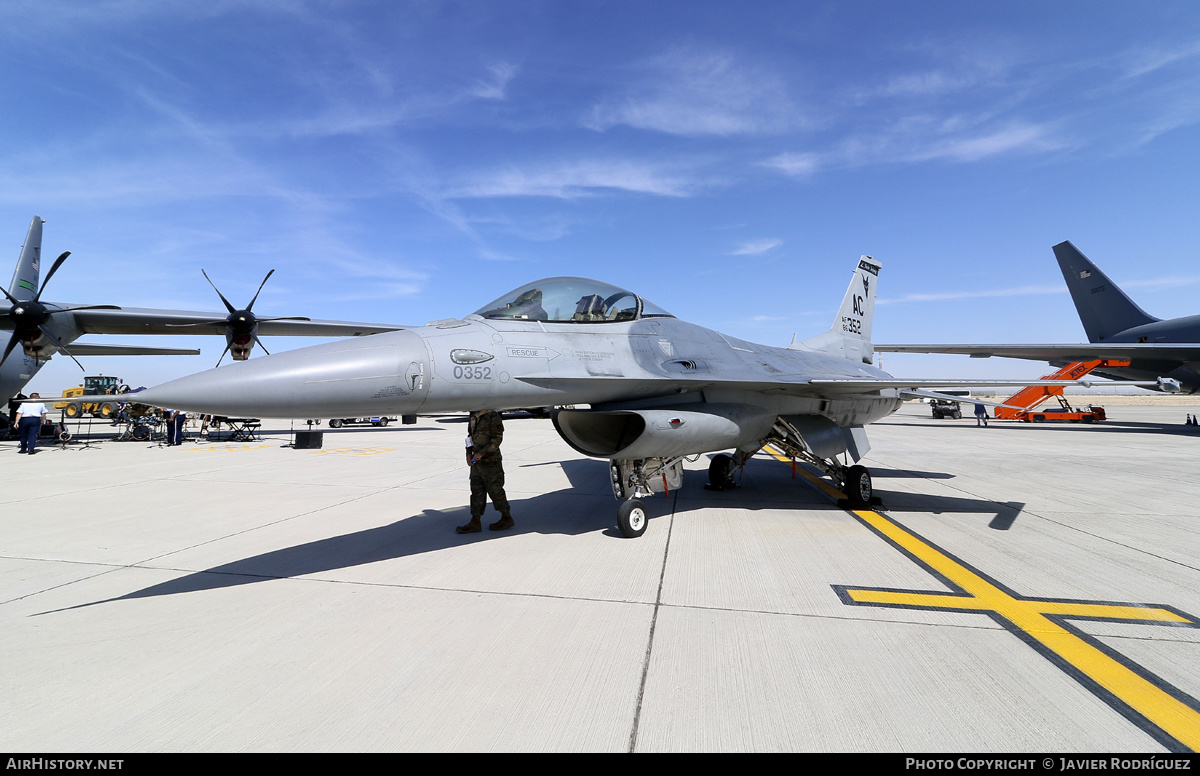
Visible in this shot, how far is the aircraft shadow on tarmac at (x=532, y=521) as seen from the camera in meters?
4.34

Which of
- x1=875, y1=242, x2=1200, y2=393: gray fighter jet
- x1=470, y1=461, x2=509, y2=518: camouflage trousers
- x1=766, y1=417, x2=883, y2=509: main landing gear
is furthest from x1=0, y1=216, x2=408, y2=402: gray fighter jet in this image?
x1=875, y1=242, x2=1200, y2=393: gray fighter jet

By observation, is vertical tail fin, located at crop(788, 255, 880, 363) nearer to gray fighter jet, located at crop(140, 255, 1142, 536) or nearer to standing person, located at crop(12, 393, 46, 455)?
gray fighter jet, located at crop(140, 255, 1142, 536)

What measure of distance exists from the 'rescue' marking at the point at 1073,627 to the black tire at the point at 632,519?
2.05m

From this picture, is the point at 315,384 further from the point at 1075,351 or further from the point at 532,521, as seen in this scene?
the point at 1075,351

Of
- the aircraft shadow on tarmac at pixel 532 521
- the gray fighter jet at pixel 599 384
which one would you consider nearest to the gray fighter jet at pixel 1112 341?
the aircraft shadow on tarmac at pixel 532 521

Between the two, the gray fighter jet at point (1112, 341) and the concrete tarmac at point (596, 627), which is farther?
the gray fighter jet at point (1112, 341)

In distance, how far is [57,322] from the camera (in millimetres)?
13672

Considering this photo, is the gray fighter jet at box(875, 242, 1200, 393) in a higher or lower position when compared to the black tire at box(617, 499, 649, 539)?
higher

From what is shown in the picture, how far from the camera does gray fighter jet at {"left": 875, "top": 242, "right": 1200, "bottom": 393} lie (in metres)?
18.8

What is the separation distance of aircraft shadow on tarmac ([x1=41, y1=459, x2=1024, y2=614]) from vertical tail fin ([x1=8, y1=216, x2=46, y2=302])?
50.1 feet

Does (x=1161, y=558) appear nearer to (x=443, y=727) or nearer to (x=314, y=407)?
(x=443, y=727)

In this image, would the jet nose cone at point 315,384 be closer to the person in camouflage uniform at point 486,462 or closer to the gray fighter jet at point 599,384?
the gray fighter jet at point 599,384

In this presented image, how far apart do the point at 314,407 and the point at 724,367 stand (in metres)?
4.48
